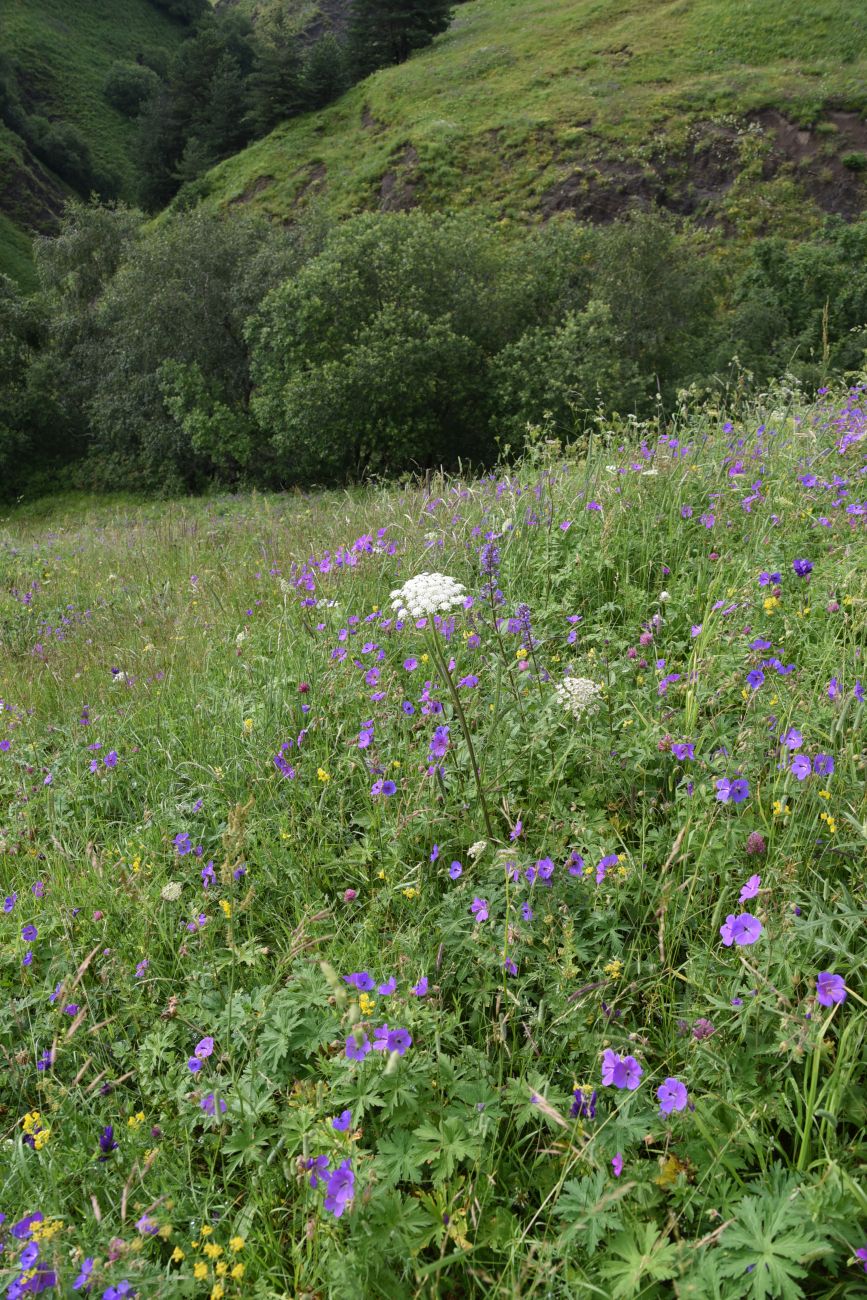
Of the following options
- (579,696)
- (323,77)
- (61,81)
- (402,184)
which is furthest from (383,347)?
(61,81)

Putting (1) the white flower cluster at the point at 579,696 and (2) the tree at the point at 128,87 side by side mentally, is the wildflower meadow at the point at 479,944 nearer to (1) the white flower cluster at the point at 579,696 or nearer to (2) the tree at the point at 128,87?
(1) the white flower cluster at the point at 579,696

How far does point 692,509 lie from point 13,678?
3.86m

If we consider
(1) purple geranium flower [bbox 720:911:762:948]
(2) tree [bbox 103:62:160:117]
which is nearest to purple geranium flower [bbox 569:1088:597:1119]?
(1) purple geranium flower [bbox 720:911:762:948]

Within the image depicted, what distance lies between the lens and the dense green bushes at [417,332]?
21438 mm

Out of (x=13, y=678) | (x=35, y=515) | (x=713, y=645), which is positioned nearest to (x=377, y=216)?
(x=35, y=515)

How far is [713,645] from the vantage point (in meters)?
2.59

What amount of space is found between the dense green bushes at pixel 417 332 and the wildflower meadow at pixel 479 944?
18.4m

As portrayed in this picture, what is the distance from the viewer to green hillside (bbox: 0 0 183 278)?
2279 inches

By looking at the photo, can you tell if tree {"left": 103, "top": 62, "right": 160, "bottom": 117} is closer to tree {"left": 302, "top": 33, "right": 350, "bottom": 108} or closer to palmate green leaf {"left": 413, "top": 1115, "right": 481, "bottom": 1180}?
tree {"left": 302, "top": 33, "right": 350, "bottom": 108}

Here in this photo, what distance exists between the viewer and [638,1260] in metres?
1.25

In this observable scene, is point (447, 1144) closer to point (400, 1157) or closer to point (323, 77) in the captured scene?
point (400, 1157)

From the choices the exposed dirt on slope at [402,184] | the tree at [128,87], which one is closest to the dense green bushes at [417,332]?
the exposed dirt on slope at [402,184]

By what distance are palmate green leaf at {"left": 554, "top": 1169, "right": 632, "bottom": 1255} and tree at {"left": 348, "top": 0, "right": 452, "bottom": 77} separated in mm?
66966

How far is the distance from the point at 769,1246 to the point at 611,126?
44.1 m
